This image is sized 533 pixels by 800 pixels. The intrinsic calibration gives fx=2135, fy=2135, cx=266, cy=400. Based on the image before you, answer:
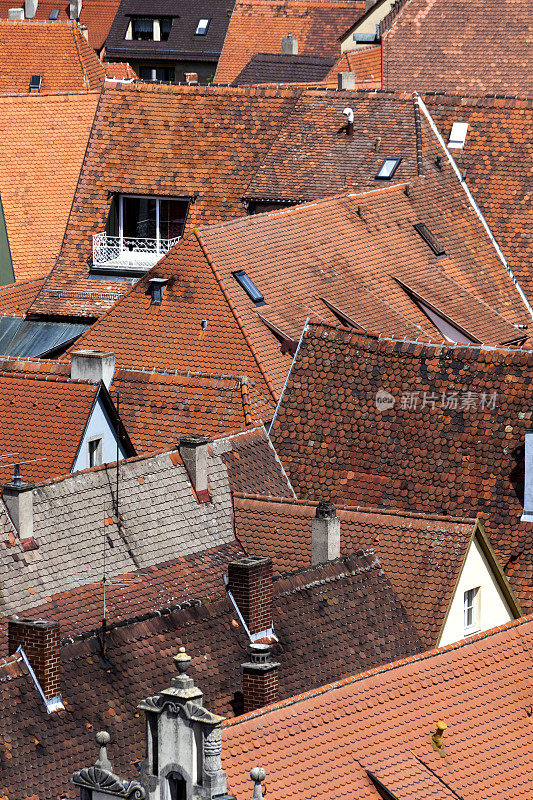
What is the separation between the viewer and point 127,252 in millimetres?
62625

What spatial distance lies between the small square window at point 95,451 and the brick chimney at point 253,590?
9.24m

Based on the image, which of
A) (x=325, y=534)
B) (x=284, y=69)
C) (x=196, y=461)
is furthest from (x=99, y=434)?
(x=284, y=69)

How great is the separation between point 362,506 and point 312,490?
1.40 meters

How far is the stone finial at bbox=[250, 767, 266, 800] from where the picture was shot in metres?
27.8

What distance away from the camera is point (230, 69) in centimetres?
9819

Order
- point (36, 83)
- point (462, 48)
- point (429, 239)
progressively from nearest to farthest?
1. point (429, 239)
2. point (462, 48)
3. point (36, 83)

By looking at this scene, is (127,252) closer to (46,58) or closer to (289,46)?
(46,58)

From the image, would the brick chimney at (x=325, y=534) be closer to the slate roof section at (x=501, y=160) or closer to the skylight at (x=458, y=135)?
the slate roof section at (x=501, y=160)

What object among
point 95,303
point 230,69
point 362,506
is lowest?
point 362,506

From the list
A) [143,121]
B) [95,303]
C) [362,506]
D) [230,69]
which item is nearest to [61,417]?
[362,506]

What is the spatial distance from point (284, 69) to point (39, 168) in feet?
74.1

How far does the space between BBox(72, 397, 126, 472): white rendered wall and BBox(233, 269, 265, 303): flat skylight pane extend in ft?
19.8

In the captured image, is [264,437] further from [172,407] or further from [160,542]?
[160,542]

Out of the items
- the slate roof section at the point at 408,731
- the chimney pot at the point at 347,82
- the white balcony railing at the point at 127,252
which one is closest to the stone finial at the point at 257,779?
the slate roof section at the point at 408,731
